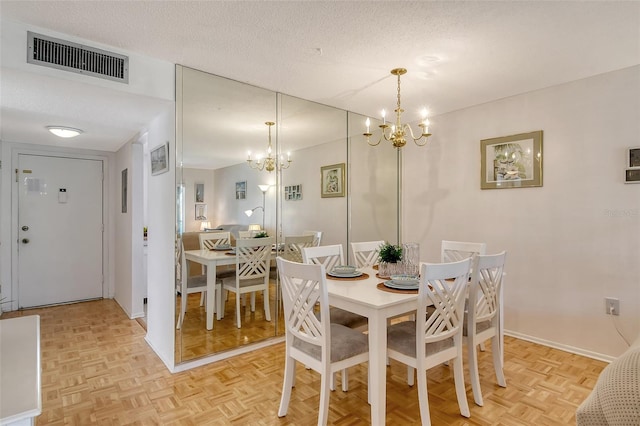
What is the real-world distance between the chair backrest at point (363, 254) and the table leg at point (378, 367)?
1.36m

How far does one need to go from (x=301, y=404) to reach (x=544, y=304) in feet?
8.07

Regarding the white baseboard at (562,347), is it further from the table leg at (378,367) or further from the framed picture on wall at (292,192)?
the framed picture on wall at (292,192)

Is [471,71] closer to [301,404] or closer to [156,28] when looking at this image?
[156,28]

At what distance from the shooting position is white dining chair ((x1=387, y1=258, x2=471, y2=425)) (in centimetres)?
177

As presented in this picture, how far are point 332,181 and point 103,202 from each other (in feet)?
10.8

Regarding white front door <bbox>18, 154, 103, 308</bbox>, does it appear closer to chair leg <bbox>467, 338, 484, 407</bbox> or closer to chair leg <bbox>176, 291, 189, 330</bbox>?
chair leg <bbox>176, 291, 189, 330</bbox>

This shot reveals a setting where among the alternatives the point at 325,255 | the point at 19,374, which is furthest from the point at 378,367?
the point at 19,374

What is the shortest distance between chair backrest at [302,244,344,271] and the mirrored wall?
0.60 metres

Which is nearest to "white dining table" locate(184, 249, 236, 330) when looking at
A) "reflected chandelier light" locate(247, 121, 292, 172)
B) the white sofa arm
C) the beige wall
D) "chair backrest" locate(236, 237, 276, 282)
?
"chair backrest" locate(236, 237, 276, 282)

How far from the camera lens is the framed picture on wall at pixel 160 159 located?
2657 mm

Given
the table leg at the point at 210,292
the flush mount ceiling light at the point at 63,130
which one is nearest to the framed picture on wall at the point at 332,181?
the table leg at the point at 210,292

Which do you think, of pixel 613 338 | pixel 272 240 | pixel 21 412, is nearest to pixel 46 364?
pixel 272 240

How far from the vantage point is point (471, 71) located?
2.71m

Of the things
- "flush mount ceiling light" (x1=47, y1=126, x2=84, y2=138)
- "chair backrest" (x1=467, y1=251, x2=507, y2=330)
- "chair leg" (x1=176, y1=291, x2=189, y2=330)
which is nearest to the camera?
"chair backrest" (x1=467, y1=251, x2=507, y2=330)
